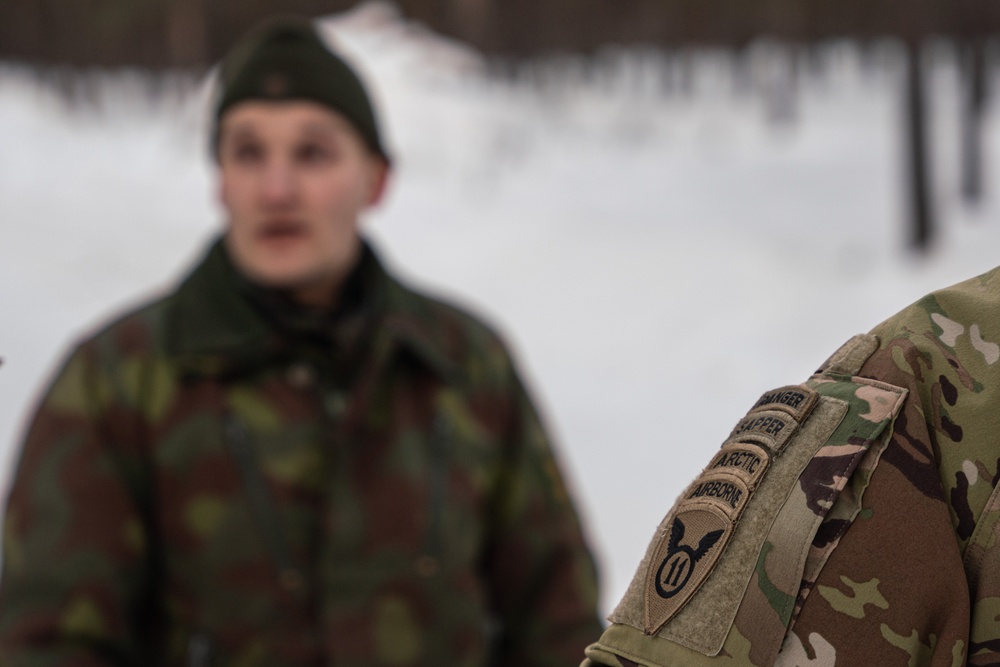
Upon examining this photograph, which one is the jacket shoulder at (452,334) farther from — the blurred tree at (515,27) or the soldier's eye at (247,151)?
the blurred tree at (515,27)

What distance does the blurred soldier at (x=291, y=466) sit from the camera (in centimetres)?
203

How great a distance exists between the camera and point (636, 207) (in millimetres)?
11477

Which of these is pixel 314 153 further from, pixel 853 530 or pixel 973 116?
pixel 973 116

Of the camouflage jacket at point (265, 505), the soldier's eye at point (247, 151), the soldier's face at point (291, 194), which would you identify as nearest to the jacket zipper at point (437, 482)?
the camouflage jacket at point (265, 505)

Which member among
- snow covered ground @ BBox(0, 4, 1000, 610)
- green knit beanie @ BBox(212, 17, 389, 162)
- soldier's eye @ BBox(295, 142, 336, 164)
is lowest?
snow covered ground @ BBox(0, 4, 1000, 610)

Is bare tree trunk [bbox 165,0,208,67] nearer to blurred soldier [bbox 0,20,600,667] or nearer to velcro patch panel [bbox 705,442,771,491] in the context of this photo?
blurred soldier [bbox 0,20,600,667]

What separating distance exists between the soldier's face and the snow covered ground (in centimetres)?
304

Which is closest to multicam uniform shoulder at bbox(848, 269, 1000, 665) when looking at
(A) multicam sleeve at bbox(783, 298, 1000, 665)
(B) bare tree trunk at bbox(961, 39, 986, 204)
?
(A) multicam sleeve at bbox(783, 298, 1000, 665)

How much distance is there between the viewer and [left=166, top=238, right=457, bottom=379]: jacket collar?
214 cm

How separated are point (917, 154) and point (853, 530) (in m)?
9.18

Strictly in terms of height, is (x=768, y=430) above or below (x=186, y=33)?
below

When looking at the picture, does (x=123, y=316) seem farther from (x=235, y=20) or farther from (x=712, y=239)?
(x=235, y=20)

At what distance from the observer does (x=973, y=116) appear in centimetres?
1055

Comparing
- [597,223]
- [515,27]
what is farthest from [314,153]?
[515,27]
